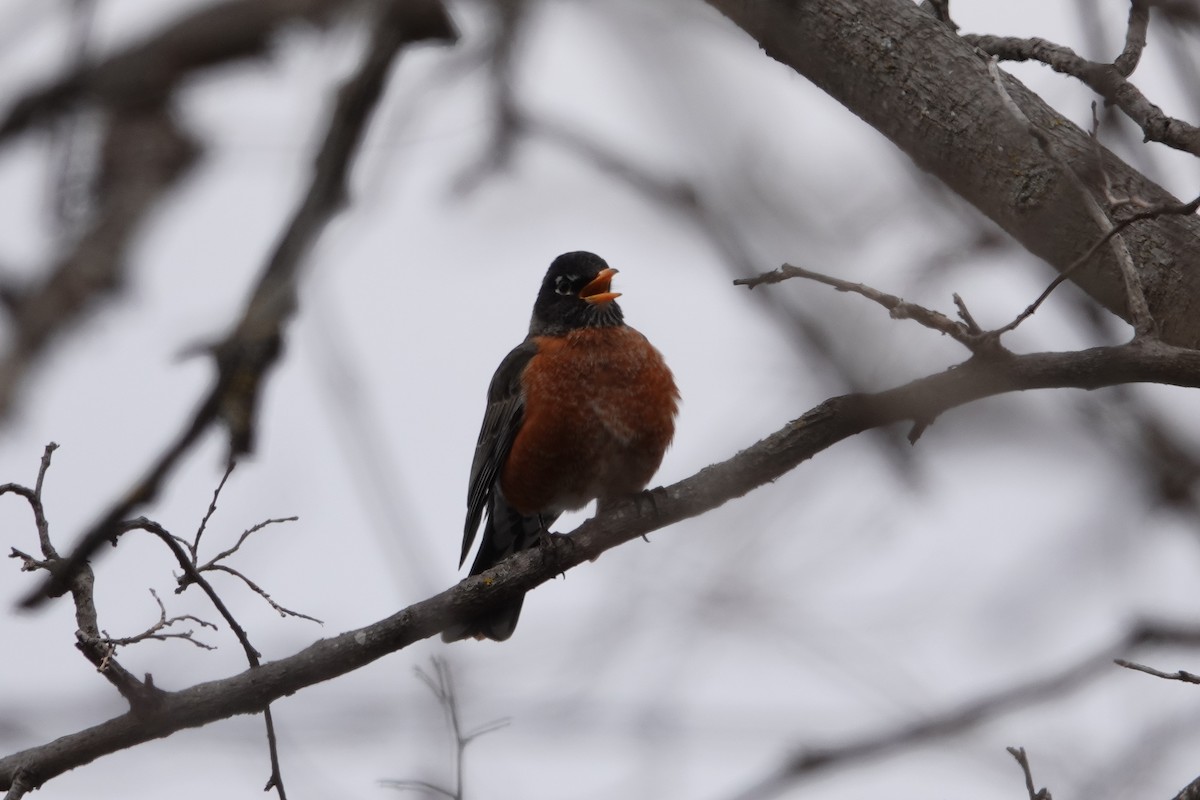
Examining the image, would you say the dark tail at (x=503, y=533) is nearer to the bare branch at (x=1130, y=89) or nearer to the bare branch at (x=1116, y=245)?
the bare branch at (x=1130, y=89)

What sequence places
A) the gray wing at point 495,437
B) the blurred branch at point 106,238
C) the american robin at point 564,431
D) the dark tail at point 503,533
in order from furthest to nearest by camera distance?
the dark tail at point 503,533, the gray wing at point 495,437, the american robin at point 564,431, the blurred branch at point 106,238

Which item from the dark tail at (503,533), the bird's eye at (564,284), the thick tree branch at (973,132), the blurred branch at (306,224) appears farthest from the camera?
the bird's eye at (564,284)

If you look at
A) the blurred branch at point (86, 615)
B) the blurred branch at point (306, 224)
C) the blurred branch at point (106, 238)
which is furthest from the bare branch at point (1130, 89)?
the blurred branch at point (86, 615)

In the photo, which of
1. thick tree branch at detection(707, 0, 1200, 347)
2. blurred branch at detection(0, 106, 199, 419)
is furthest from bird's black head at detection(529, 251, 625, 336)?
blurred branch at detection(0, 106, 199, 419)

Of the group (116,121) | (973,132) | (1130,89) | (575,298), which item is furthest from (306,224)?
(575,298)

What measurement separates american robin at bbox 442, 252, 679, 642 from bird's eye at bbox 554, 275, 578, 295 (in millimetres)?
304

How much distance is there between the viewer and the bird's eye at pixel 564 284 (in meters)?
8.31

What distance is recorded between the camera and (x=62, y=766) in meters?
3.99

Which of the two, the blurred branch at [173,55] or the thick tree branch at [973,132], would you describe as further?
the thick tree branch at [973,132]

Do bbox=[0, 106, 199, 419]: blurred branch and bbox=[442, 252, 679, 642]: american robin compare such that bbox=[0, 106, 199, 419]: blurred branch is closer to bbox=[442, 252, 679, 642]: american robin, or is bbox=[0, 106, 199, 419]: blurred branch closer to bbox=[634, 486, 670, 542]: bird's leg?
bbox=[634, 486, 670, 542]: bird's leg

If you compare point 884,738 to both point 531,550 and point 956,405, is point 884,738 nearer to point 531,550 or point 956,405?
point 956,405

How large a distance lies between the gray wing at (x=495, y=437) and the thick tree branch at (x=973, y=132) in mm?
3402

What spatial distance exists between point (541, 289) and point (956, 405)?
604 cm

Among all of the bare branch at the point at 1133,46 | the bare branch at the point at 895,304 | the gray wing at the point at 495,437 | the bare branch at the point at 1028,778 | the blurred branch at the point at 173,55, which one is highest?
the gray wing at the point at 495,437
